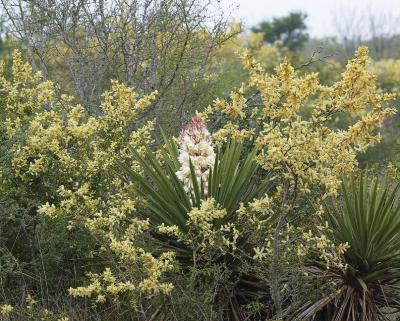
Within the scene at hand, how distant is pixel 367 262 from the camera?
6309mm

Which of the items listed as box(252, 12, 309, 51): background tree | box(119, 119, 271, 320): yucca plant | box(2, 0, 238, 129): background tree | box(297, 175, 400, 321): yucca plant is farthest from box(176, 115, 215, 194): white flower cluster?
box(252, 12, 309, 51): background tree

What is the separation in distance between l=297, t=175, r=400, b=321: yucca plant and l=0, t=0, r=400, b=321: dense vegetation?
0.01 meters

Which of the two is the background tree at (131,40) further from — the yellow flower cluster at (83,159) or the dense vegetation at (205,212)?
the yellow flower cluster at (83,159)

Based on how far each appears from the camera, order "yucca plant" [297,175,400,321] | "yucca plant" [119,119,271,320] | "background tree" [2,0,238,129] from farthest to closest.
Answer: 1. "background tree" [2,0,238,129]
2. "yucca plant" [119,119,271,320]
3. "yucca plant" [297,175,400,321]

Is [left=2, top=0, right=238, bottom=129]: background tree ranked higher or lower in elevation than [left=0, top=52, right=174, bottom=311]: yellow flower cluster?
higher

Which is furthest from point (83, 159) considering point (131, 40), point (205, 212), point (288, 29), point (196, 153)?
point (288, 29)

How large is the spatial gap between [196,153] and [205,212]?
48.4 inches

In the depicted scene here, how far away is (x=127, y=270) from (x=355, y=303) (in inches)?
76.4

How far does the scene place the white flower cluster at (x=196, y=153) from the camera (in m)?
6.37

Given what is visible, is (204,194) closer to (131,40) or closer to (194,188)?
(194,188)

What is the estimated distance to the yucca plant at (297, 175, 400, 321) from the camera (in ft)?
20.2

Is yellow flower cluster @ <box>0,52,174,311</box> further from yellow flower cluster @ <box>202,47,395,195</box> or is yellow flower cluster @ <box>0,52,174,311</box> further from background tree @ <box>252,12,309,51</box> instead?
background tree @ <box>252,12,309,51</box>

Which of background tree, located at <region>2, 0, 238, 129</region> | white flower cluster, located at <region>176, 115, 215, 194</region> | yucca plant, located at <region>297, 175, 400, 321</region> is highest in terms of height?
background tree, located at <region>2, 0, 238, 129</region>

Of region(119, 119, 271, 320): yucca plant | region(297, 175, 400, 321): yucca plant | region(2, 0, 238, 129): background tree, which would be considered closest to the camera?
region(297, 175, 400, 321): yucca plant
